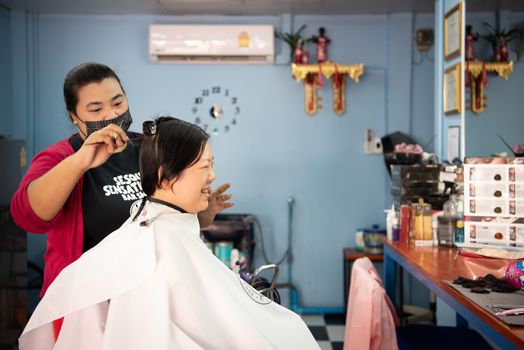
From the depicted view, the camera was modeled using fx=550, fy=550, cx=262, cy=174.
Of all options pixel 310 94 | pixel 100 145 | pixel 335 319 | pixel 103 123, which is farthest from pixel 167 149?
pixel 335 319

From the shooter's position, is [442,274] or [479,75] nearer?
[442,274]

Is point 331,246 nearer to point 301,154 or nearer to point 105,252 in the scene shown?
point 301,154

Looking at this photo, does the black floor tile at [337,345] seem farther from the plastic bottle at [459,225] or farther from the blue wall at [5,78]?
the blue wall at [5,78]

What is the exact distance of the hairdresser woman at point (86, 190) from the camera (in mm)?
1686

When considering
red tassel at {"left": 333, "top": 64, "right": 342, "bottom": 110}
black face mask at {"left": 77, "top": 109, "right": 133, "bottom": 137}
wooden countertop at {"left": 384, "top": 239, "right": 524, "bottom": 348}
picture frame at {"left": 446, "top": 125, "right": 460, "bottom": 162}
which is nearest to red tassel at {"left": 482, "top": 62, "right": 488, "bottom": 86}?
picture frame at {"left": 446, "top": 125, "right": 460, "bottom": 162}

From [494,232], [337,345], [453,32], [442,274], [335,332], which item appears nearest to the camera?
[442,274]

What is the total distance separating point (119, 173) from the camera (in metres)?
1.88

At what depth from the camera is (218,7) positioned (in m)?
4.38

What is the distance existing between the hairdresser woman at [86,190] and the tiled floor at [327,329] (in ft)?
7.70

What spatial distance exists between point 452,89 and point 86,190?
242 cm

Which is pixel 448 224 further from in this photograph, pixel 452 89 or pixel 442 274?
pixel 452 89

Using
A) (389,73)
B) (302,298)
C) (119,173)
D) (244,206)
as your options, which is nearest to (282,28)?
(389,73)

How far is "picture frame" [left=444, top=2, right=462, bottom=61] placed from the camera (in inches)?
127

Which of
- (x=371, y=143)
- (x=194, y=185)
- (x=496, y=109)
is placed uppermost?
(x=496, y=109)
